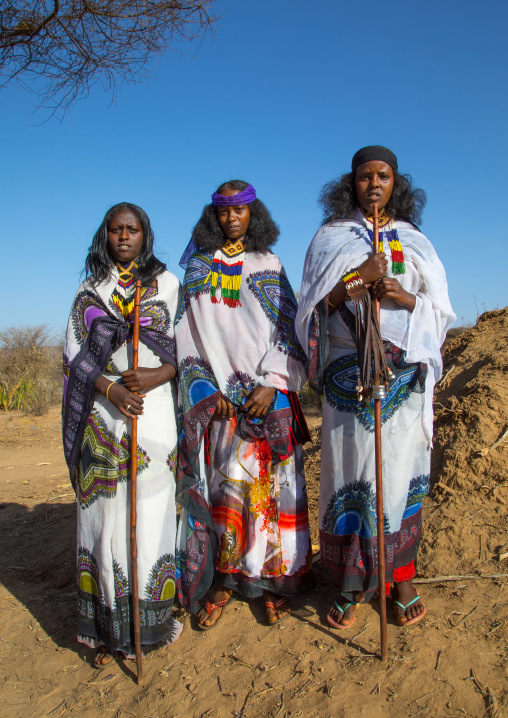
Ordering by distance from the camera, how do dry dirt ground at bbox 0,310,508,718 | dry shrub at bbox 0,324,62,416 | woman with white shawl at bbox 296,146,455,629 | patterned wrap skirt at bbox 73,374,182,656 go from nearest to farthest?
dry dirt ground at bbox 0,310,508,718
woman with white shawl at bbox 296,146,455,629
patterned wrap skirt at bbox 73,374,182,656
dry shrub at bbox 0,324,62,416

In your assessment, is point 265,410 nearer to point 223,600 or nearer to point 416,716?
point 223,600

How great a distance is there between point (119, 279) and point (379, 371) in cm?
152

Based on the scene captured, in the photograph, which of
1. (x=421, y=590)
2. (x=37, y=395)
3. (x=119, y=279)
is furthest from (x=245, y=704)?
(x=37, y=395)

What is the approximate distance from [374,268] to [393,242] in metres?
0.30

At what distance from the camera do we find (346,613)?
287cm

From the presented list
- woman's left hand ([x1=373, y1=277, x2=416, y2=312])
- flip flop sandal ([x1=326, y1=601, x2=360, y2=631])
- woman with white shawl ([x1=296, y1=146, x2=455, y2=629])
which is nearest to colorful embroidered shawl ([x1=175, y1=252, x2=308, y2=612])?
woman with white shawl ([x1=296, y1=146, x2=455, y2=629])

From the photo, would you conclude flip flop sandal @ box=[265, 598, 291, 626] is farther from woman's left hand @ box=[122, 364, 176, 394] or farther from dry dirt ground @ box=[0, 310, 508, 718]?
woman's left hand @ box=[122, 364, 176, 394]

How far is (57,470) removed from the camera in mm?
7371

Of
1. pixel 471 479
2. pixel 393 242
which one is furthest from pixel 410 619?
pixel 393 242

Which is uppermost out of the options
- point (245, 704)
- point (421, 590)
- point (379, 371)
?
point (379, 371)

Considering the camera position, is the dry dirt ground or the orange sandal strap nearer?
the dry dirt ground

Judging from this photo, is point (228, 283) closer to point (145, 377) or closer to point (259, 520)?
point (145, 377)

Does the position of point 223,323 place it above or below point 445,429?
above

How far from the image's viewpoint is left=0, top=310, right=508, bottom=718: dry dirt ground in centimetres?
240
